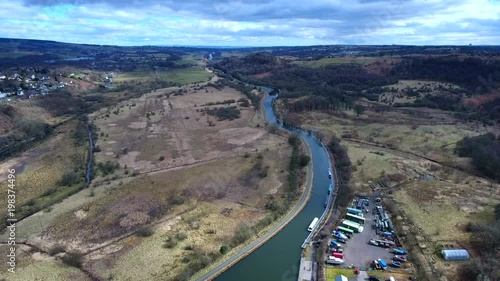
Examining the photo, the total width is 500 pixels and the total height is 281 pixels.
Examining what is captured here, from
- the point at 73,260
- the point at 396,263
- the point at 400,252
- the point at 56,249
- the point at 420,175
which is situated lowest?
the point at 73,260

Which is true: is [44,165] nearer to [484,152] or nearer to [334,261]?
[334,261]

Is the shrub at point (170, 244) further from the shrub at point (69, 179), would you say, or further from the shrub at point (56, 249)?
the shrub at point (69, 179)

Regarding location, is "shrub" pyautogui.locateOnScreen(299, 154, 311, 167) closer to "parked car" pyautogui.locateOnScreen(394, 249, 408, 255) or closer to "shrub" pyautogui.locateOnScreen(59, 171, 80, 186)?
"parked car" pyautogui.locateOnScreen(394, 249, 408, 255)

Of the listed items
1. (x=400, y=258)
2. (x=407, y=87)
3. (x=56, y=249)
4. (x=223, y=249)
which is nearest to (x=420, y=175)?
(x=400, y=258)

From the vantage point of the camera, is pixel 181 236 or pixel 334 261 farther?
pixel 181 236

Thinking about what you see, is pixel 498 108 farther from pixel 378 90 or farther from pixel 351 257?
pixel 351 257

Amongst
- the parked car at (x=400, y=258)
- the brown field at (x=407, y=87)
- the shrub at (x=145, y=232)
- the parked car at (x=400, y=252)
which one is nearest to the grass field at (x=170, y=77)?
the brown field at (x=407, y=87)

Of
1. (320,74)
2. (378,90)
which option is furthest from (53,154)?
(320,74)
